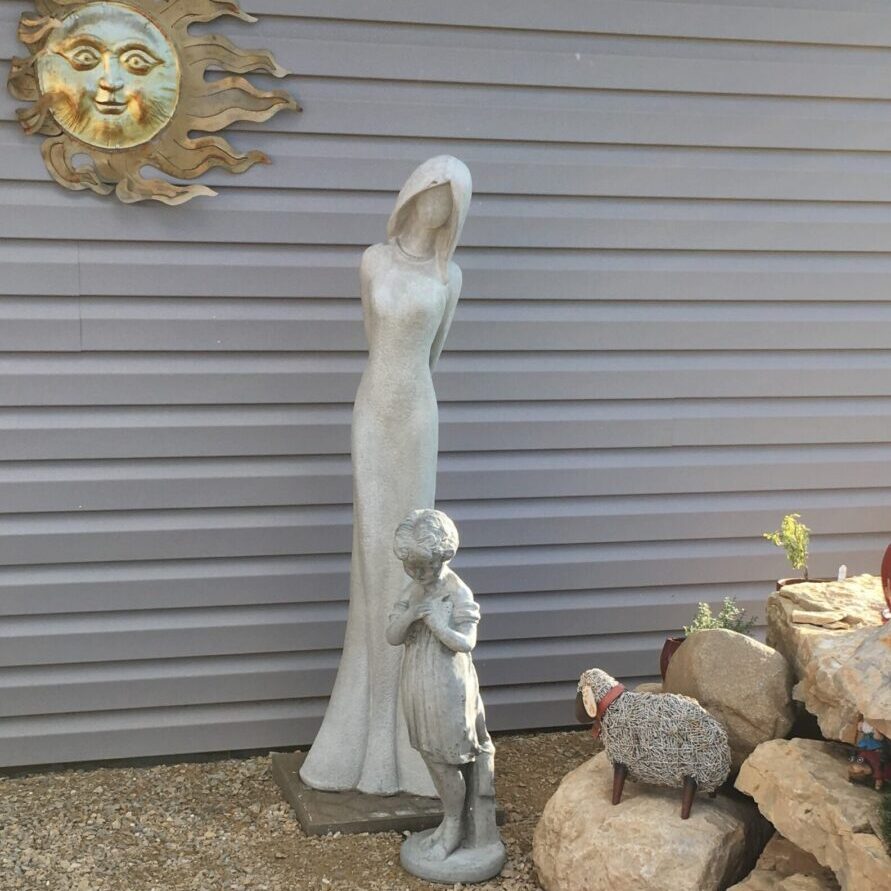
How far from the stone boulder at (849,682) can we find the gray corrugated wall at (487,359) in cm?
158

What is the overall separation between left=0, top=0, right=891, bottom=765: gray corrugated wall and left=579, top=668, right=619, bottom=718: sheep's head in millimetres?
1323

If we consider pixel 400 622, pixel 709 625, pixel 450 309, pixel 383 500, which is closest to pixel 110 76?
pixel 450 309

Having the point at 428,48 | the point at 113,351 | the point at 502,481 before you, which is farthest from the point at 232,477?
the point at 428,48

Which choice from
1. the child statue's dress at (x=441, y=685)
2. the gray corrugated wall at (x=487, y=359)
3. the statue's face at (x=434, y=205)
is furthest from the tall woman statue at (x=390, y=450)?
the gray corrugated wall at (x=487, y=359)

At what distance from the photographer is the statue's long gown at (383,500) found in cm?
478

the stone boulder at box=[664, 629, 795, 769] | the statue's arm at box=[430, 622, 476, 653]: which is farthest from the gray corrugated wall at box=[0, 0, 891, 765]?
the statue's arm at box=[430, 622, 476, 653]

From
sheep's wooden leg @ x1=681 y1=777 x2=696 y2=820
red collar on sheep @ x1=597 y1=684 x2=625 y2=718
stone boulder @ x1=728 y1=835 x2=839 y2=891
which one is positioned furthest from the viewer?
red collar on sheep @ x1=597 y1=684 x2=625 y2=718

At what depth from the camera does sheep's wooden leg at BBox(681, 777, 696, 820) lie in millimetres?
4246

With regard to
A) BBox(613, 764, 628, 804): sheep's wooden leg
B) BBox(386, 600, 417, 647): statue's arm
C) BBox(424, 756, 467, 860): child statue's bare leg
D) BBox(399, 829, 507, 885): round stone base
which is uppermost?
BBox(386, 600, 417, 647): statue's arm

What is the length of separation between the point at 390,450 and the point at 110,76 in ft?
6.03

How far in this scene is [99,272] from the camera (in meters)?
5.24

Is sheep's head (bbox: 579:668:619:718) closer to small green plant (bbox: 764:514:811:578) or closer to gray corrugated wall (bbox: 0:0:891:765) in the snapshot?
small green plant (bbox: 764:514:811:578)

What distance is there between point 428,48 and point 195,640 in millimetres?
2659

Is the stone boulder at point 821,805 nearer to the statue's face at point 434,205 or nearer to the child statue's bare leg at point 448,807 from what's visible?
the child statue's bare leg at point 448,807
